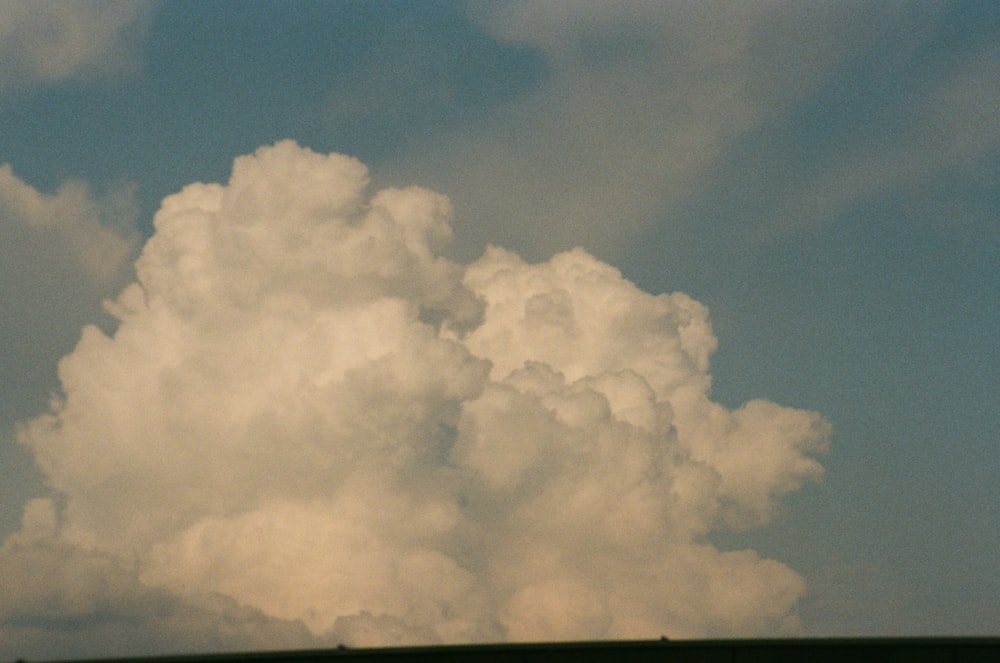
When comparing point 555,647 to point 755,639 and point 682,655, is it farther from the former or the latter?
point 755,639

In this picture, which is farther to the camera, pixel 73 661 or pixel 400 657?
pixel 400 657

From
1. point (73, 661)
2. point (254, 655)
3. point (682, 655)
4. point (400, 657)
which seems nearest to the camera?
point (73, 661)

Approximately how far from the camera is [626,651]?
67.6ft

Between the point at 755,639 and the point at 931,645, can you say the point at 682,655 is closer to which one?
the point at 755,639

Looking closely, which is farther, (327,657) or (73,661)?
(327,657)

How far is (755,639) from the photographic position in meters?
21.4

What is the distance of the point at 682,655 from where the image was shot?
20953 millimetres

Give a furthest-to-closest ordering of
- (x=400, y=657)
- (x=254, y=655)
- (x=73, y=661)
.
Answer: (x=400, y=657), (x=254, y=655), (x=73, y=661)

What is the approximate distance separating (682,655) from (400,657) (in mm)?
6004

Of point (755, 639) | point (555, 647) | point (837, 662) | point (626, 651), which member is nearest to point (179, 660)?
point (555, 647)

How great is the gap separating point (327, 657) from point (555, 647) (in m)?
4.59

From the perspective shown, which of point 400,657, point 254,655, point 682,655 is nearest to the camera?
point 254,655

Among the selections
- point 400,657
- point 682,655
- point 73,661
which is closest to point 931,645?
point 682,655

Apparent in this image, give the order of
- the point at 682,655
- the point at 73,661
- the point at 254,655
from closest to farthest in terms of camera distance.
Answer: the point at 73,661, the point at 254,655, the point at 682,655
